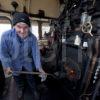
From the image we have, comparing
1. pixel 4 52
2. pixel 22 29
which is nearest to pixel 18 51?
pixel 4 52

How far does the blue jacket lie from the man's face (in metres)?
0.07

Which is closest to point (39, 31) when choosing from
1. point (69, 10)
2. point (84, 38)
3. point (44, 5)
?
point (44, 5)

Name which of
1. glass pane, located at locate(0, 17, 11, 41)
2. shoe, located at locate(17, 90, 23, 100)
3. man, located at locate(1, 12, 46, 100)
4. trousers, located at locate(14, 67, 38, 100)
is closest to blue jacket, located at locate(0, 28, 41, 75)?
man, located at locate(1, 12, 46, 100)

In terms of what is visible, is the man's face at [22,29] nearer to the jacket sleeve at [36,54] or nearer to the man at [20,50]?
the man at [20,50]

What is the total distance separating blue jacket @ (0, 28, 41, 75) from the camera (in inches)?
97.7

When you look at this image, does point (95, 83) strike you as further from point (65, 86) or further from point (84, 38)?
point (65, 86)

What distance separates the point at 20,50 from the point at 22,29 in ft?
1.07

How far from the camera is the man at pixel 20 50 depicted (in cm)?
245

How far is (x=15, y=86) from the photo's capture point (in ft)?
9.82

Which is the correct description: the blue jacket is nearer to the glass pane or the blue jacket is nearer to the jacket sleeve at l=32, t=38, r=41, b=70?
the jacket sleeve at l=32, t=38, r=41, b=70

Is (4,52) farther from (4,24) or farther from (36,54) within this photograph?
(4,24)

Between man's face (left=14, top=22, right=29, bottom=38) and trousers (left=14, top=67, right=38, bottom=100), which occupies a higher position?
man's face (left=14, top=22, right=29, bottom=38)

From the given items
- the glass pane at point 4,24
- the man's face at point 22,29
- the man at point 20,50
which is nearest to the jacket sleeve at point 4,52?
the man at point 20,50

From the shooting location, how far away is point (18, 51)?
8.50ft
